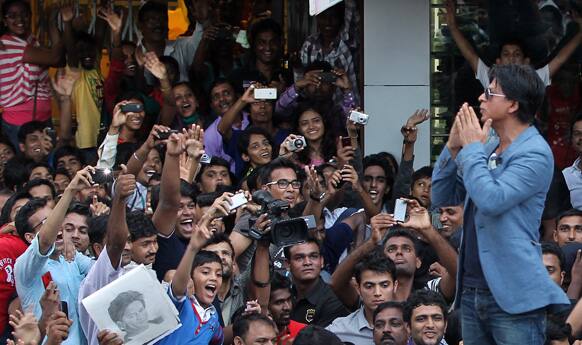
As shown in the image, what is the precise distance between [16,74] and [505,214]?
25.5ft

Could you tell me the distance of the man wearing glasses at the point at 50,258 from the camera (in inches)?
362

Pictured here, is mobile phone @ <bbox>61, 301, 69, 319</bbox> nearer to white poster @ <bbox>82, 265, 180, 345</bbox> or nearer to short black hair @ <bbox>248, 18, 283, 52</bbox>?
white poster @ <bbox>82, 265, 180, 345</bbox>

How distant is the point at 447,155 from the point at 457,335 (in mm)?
2202

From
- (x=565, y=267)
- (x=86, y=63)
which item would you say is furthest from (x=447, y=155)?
(x=86, y=63)

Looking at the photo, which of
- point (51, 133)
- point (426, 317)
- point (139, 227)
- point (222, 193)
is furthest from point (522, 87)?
point (51, 133)

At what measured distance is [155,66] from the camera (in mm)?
13016

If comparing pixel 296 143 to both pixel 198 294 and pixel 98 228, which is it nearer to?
pixel 98 228

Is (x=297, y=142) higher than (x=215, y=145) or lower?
higher

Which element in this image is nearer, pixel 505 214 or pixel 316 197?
pixel 505 214

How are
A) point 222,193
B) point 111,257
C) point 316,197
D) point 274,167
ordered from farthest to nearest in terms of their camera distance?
point 274,167, point 316,197, point 222,193, point 111,257

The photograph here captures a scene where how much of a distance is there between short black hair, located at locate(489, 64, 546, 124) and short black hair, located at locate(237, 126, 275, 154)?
16.8 ft

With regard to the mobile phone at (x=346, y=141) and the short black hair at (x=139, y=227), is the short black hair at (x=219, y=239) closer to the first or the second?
the short black hair at (x=139, y=227)

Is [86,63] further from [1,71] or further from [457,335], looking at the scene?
[457,335]

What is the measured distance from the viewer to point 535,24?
12992mm
